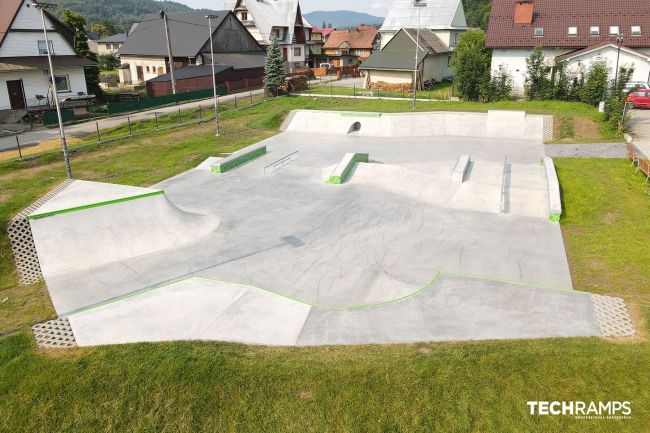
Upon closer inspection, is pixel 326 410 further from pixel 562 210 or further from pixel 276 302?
pixel 562 210

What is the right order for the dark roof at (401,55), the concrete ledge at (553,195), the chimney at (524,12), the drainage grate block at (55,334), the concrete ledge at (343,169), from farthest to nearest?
the dark roof at (401,55), the chimney at (524,12), the concrete ledge at (343,169), the concrete ledge at (553,195), the drainage grate block at (55,334)

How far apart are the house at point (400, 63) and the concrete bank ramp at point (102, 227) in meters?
36.6

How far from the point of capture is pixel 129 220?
51.0ft

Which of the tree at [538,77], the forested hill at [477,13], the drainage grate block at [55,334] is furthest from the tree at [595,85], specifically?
the forested hill at [477,13]

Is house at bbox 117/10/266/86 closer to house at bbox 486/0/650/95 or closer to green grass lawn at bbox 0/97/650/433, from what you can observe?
house at bbox 486/0/650/95

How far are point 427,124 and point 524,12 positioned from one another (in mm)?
17928

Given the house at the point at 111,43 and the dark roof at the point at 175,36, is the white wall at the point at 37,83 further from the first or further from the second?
the house at the point at 111,43

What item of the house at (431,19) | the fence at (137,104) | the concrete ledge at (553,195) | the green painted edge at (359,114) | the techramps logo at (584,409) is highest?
the house at (431,19)

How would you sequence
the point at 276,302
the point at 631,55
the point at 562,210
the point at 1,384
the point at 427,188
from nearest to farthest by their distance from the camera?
1. the point at 1,384
2. the point at 276,302
3. the point at 562,210
4. the point at 427,188
5. the point at 631,55

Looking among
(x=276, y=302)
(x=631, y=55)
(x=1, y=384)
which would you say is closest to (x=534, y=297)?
(x=276, y=302)

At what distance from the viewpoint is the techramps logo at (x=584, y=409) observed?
8195 mm

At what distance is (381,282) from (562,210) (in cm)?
963

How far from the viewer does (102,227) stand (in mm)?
14930

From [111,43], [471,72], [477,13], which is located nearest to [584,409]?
[471,72]
